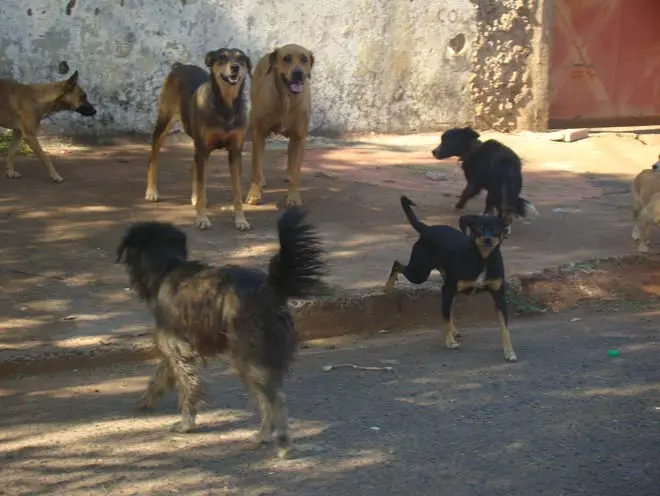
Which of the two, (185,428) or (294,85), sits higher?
(294,85)

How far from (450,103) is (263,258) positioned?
19.9ft

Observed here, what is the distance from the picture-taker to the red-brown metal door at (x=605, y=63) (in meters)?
14.3

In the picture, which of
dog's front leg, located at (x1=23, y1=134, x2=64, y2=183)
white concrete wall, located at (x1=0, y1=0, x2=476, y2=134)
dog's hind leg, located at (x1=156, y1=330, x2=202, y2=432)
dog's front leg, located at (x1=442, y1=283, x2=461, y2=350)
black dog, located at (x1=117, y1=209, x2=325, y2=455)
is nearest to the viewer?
black dog, located at (x1=117, y1=209, x2=325, y2=455)

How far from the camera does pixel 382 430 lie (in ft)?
17.0

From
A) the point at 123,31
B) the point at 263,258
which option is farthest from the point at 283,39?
the point at 263,258

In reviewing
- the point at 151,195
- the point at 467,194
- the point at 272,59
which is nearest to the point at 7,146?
the point at 151,195

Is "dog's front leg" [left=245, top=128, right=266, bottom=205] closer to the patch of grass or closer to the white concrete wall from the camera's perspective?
the white concrete wall

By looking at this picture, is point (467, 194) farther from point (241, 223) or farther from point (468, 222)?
point (468, 222)

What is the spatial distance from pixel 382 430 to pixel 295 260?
110 cm

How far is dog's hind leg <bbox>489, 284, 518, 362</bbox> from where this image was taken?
648 cm

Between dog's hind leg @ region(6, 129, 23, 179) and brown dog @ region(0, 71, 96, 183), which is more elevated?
brown dog @ region(0, 71, 96, 183)

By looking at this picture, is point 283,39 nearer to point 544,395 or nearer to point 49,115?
point 49,115

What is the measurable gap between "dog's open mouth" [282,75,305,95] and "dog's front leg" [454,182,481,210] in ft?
5.98

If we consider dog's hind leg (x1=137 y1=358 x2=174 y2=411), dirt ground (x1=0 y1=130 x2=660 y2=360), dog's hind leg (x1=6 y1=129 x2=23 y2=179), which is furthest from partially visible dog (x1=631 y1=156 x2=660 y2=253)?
dog's hind leg (x1=6 y1=129 x2=23 y2=179)
